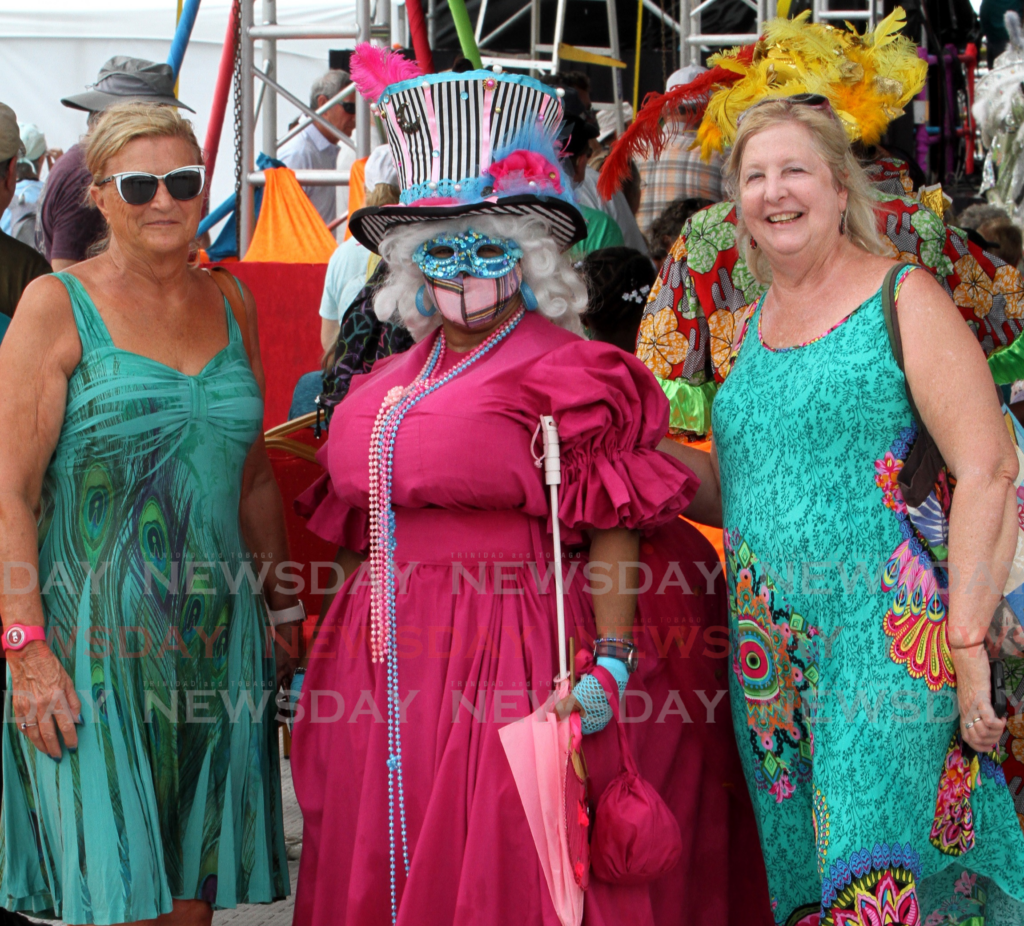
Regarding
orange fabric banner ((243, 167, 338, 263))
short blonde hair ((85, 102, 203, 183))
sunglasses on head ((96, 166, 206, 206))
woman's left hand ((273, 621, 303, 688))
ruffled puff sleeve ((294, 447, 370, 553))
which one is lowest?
woman's left hand ((273, 621, 303, 688))

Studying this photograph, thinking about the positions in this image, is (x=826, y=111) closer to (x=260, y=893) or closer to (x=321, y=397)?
(x=321, y=397)

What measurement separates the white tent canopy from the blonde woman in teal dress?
1034cm

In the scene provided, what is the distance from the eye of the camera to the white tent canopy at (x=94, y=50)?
41.6 feet

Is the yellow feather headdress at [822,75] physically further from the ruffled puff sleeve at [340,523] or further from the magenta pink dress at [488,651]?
the ruffled puff sleeve at [340,523]

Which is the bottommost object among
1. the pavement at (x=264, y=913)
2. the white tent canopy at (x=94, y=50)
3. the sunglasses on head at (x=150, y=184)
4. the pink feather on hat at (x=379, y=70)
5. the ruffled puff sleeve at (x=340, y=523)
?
the pavement at (x=264, y=913)

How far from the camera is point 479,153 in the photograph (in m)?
2.94

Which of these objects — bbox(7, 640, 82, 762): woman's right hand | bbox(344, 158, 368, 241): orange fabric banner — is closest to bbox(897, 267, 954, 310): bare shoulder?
bbox(7, 640, 82, 762): woman's right hand

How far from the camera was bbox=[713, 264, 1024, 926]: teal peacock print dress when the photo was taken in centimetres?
252

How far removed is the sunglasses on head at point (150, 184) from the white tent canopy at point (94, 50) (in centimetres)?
1032

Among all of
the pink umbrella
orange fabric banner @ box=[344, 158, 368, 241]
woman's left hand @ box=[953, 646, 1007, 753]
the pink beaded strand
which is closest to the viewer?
woman's left hand @ box=[953, 646, 1007, 753]

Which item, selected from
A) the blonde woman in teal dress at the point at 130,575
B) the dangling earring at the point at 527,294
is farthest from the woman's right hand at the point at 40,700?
the dangling earring at the point at 527,294

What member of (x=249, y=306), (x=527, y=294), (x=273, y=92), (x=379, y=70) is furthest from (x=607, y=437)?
(x=273, y=92)

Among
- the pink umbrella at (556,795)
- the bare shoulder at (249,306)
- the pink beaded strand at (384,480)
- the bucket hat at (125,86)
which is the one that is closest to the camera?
the pink umbrella at (556,795)

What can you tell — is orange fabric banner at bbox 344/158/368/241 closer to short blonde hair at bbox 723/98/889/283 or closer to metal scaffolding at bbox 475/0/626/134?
metal scaffolding at bbox 475/0/626/134
